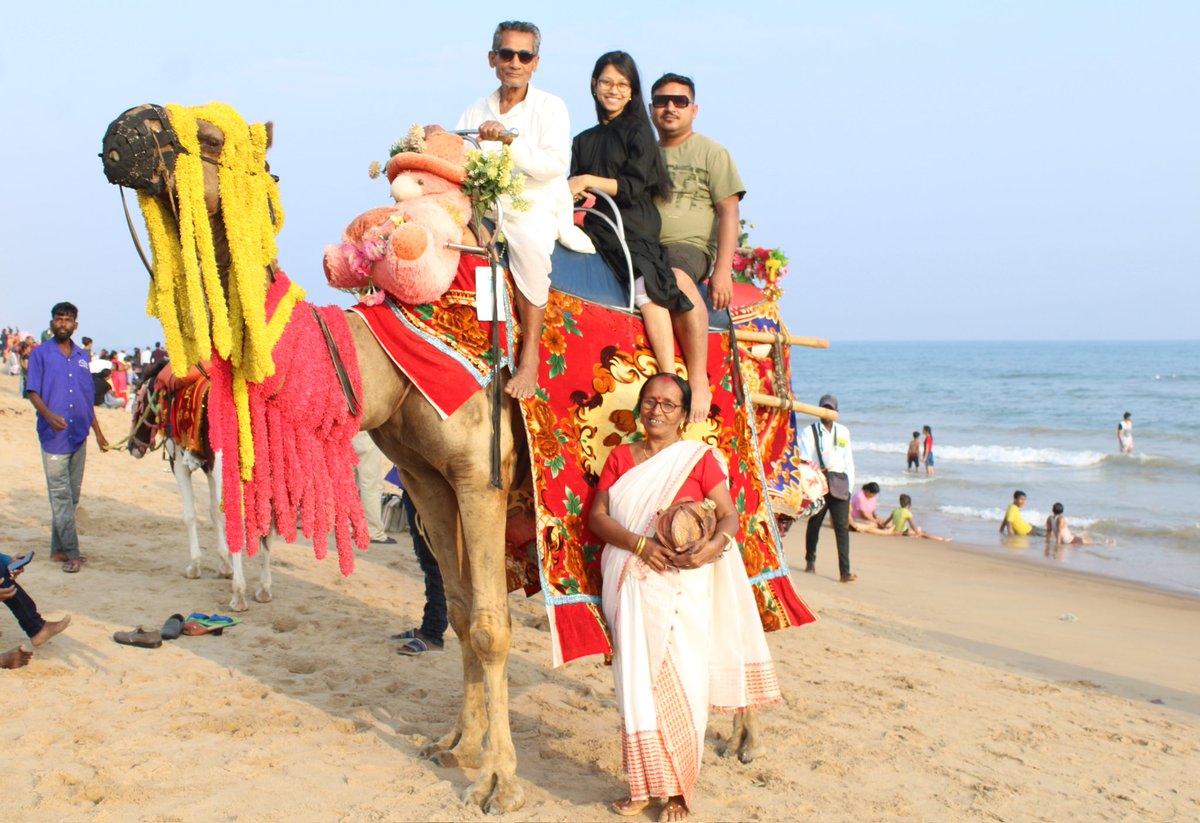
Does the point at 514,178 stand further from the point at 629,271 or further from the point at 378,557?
the point at 378,557

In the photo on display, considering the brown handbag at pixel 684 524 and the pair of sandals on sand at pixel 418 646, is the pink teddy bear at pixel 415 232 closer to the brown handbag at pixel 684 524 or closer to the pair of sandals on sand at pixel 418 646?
the brown handbag at pixel 684 524

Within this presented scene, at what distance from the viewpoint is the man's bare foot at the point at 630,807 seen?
492 cm

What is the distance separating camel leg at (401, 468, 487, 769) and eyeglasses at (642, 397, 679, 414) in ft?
Result: 3.29

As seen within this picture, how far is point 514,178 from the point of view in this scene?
15.9 feet

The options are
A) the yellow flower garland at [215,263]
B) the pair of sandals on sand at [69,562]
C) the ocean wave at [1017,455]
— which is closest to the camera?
the yellow flower garland at [215,263]

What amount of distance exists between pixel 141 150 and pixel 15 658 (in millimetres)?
4042

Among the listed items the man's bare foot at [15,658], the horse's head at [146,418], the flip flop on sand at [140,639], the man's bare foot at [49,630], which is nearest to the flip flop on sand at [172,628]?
the flip flop on sand at [140,639]

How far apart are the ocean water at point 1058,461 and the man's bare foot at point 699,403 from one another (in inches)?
461

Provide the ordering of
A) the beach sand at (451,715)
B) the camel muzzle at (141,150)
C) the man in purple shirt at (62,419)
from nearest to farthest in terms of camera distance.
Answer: the camel muzzle at (141,150) < the beach sand at (451,715) < the man in purple shirt at (62,419)

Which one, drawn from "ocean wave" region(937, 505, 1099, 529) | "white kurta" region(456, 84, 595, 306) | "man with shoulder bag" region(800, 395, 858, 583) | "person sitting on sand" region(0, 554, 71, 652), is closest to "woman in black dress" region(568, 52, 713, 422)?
"white kurta" region(456, 84, 595, 306)

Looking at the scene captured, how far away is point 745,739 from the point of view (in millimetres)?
5930

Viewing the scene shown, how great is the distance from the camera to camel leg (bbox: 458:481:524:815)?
193 inches

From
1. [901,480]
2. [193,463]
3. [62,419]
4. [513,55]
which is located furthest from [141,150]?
[901,480]

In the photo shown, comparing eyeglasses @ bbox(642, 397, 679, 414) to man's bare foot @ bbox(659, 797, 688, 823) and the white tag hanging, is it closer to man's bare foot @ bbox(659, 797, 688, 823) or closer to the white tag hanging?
the white tag hanging
